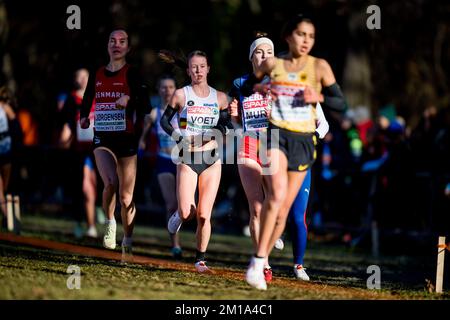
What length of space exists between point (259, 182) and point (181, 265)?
222 centimetres

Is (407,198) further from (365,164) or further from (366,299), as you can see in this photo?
(366,299)

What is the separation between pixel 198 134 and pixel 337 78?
45.5 feet

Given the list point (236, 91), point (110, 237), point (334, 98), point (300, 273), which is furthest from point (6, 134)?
point (334, 98)

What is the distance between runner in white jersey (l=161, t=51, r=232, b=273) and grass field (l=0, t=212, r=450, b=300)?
0.94m

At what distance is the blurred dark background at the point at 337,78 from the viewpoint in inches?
671

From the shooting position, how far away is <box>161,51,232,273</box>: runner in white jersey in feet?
37.6

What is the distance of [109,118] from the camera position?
38.4ft

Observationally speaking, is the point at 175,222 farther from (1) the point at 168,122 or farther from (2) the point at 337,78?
(2) the point at 337,78

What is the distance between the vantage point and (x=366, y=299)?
9.34 metres

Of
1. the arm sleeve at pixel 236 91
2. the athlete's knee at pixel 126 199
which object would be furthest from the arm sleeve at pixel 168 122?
the athlete's knee at pixel 126 199

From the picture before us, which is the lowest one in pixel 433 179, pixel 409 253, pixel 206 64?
pixel 409 253

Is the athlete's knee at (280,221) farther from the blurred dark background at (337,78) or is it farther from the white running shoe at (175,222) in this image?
the blurred dark background at (337,78)

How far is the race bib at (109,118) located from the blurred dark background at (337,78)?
1740 millimetres

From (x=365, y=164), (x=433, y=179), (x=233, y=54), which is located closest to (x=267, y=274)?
(x=433, y=179)
